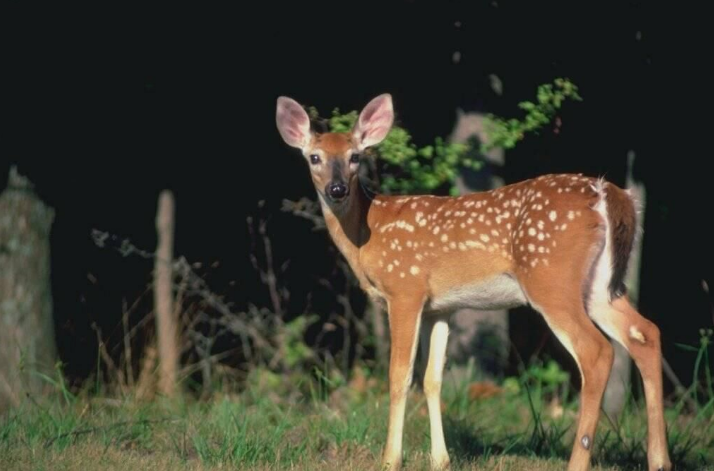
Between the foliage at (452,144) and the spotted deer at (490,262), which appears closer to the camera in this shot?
the spotted deer at (490,262)

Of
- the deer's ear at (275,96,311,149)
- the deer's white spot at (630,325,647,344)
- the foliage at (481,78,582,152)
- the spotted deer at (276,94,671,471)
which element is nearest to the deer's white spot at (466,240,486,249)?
the spotted deer at (276,94,671,471)

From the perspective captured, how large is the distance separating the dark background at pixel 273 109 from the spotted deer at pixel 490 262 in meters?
2.19

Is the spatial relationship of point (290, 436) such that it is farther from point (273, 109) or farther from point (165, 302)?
point (273, 109)

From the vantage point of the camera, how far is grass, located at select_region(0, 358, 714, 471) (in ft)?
22.1

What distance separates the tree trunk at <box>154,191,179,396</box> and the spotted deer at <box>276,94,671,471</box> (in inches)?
73.2

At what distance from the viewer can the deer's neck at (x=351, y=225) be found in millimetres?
7691

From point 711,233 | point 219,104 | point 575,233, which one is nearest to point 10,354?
point 219,104

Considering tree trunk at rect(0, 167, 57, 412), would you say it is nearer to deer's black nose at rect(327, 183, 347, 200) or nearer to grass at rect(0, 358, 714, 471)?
grass at rect(0, 358, 714, 471)

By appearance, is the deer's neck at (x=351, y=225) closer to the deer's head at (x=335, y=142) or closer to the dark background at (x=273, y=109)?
the deer's head at (x=335, y=142)

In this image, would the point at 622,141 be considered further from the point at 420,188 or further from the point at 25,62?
the point at 25,62

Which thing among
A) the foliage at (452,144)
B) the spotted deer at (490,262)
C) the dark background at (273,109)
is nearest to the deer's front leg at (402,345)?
the spotted deer at (490,262)

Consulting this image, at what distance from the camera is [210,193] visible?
40.4 feet

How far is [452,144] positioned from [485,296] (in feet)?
6.97

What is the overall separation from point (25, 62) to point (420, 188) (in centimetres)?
291
